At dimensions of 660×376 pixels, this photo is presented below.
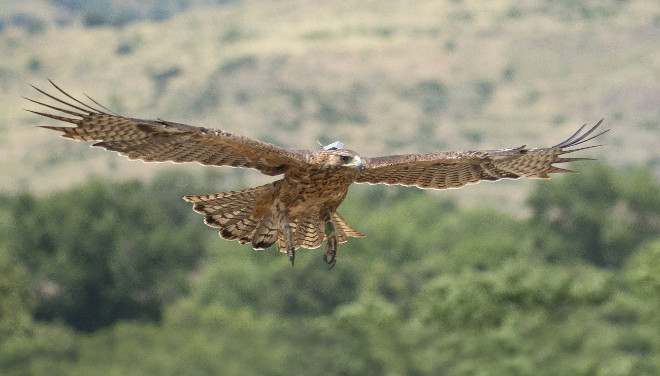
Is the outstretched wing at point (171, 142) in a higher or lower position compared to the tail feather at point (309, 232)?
higher

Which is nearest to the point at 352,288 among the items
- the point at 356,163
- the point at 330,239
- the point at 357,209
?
the point at 357,209

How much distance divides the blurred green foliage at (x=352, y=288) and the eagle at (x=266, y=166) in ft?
134

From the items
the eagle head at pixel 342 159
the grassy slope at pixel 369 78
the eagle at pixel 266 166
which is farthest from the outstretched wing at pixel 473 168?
the grassy slope at pixel 369 78

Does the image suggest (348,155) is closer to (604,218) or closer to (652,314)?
(652,314)

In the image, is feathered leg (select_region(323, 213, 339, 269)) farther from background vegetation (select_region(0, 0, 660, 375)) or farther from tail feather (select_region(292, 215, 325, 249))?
background vegetation (select_region(0, 0, 660, 375))

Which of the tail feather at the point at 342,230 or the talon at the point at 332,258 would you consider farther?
the tail feather at the point at 342,230

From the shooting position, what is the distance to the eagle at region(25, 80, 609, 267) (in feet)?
37.1

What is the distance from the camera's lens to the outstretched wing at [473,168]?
12492 millimetres

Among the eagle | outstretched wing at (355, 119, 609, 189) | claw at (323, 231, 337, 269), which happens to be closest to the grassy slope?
outstretched wing at (355, 119, 609, 189)

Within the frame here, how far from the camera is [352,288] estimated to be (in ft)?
275

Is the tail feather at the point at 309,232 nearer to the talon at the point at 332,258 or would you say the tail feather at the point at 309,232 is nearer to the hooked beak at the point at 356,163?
the talon at the point at 332,258

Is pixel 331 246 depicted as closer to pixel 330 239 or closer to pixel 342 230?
pixel 330 239

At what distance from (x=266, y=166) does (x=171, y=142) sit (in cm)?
91

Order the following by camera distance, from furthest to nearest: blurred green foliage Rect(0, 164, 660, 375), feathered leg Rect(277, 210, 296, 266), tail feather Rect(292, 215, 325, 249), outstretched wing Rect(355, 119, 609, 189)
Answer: blurred green foliage Rect(0, 164, 660, 375)
outstretched wing Rect(355, 119, 609, 189)
tail feather Rect(292, 215, 325, 249)
feathered leg Rect(277, 210, 296, 266)
